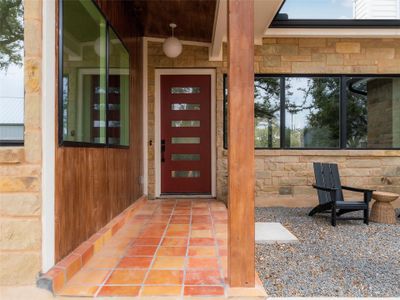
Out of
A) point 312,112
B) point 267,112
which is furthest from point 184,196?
point 312,112

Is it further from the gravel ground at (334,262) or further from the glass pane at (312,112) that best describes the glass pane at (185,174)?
the gravel ground at (334,262)

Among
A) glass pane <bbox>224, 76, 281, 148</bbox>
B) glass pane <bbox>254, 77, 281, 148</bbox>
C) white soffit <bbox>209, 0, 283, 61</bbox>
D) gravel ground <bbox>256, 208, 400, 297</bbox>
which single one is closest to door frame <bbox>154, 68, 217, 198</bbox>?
glass pane <bbox>224, 76, 281, 148</bbox>

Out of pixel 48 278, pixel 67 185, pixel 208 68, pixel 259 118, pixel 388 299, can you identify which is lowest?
pixel 388 299

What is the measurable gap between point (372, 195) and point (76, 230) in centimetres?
367

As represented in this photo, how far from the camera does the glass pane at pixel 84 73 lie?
202 cm

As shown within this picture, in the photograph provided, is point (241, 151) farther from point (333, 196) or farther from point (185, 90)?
point (185, 90)

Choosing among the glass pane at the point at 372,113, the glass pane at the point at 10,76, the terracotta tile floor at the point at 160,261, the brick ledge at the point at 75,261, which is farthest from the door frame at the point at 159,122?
the glass pane at the point at 10,76

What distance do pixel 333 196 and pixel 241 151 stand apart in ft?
8.42

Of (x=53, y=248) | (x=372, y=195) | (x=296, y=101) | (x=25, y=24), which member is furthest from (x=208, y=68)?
(x=53, y=248)

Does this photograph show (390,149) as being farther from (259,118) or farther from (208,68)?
(208,68)

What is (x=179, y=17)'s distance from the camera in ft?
13.0

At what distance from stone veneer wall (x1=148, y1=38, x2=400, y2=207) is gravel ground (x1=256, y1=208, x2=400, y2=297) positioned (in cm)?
102

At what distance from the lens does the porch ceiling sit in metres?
3.60

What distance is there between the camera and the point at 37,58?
5.48 feet
